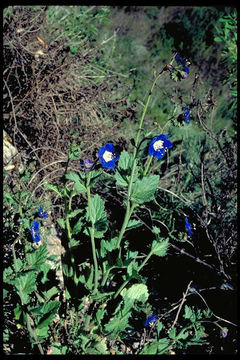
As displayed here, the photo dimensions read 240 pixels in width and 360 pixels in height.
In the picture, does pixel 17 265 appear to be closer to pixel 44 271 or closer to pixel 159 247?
pixel 44 271

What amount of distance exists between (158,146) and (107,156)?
26cm

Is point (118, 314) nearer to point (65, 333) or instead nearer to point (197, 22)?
point (65, 333)

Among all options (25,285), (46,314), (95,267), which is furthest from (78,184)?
(46,314)

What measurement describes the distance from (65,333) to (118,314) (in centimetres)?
39

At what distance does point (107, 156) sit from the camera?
5.10 feet

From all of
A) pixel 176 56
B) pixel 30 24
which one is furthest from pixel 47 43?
pixel 176 56

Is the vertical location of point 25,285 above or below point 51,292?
above

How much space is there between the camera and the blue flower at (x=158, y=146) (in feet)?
4.73

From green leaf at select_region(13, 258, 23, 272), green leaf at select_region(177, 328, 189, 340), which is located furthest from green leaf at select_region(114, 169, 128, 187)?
green leaf at select_region(177, 328, 189, 340)

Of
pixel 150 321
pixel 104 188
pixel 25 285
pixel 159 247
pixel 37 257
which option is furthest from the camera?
pixel 104 188

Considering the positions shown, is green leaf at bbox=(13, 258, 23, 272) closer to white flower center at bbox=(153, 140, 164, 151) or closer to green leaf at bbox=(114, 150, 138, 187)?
green leaf at bbox=(114, 150, 138, 187)

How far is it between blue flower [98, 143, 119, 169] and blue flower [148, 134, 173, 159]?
7.6 inches

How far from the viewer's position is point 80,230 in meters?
1.74

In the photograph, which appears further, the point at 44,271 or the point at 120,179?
the point at 44,271
